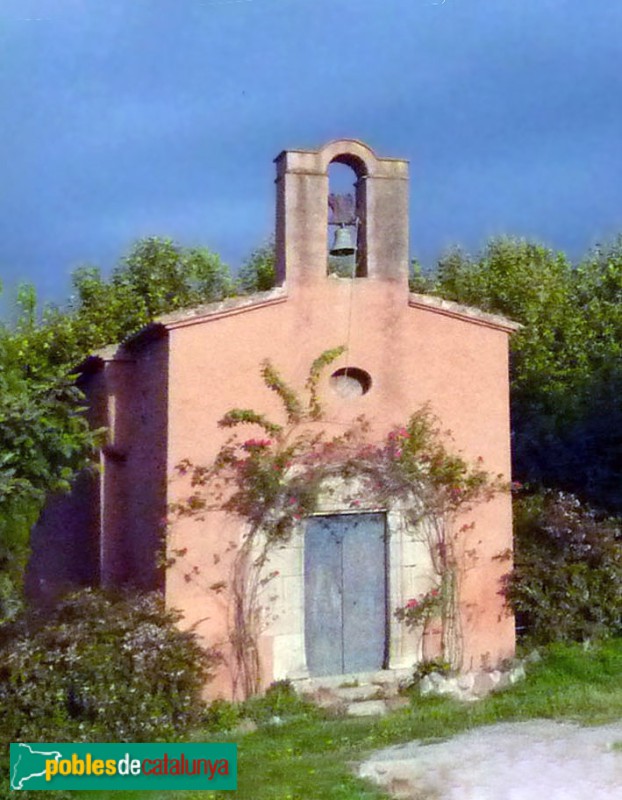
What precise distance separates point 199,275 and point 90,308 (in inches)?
104

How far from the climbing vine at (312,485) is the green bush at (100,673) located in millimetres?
922

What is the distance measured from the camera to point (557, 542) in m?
11.8

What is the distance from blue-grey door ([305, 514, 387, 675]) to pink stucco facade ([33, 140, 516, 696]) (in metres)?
0.16

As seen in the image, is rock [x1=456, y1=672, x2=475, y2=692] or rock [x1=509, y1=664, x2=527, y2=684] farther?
rock [x1=509, y1=664, x2=527, y2=684]

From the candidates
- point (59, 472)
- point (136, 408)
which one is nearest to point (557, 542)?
point (136, 408)

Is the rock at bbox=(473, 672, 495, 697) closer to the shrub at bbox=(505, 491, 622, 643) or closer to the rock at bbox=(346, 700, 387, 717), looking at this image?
the shrub at bbox=(505, 491, 622, 643)

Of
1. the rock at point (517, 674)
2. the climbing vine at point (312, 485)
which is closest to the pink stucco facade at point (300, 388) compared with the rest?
the climbing vine at point (312, 485)

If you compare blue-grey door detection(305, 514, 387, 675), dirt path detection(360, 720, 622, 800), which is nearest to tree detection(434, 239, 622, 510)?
blue-grey door detection(305, 514, 387, 675)

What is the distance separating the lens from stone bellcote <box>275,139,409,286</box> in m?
10.6

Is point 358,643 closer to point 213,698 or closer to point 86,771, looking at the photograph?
point 213,698

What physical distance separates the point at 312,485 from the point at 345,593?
143 centimetres

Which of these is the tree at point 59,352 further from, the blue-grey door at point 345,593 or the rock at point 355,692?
the rock at point 355,692

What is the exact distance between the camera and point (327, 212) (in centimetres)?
1083

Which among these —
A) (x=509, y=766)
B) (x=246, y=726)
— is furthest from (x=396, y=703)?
(x=509, y=766)
